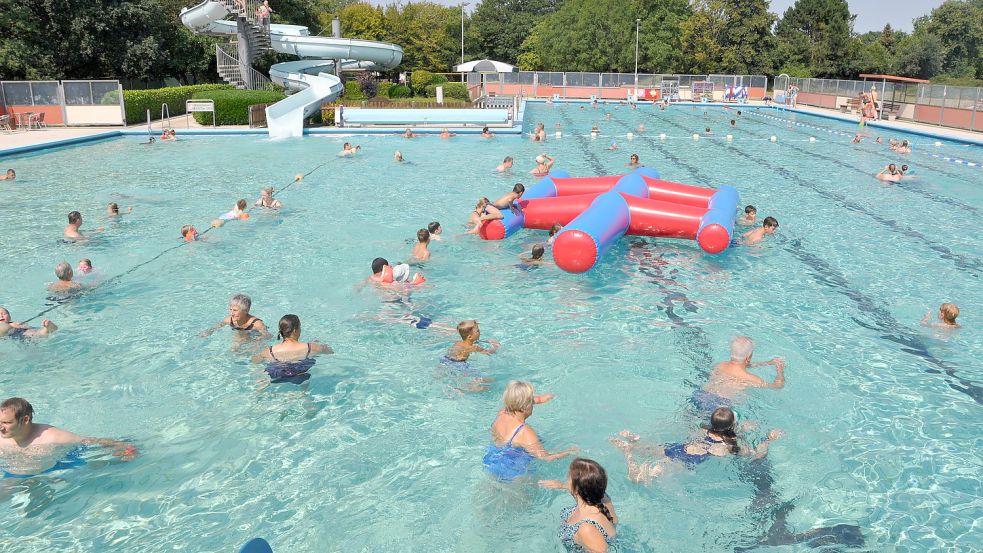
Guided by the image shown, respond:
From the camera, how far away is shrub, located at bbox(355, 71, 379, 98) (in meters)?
36.5

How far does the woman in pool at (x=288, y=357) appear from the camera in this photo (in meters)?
5.61

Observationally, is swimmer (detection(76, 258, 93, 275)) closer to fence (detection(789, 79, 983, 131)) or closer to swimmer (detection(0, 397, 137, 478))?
swimmer (detection(0, 397, 137, 478))

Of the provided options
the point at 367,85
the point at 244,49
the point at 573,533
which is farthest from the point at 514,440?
the point at 367,85

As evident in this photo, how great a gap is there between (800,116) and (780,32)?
28.0m

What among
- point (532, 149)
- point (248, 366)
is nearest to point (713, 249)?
point (248, 366)

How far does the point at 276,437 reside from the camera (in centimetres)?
499

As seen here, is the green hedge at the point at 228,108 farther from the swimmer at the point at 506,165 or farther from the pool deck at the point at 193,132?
the swimmer at the point at 506,165

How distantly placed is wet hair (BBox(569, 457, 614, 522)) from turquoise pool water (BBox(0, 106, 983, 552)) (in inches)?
25.0

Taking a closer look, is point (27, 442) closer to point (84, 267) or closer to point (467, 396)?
point (467, 396)

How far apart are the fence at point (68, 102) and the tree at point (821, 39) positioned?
140 feet

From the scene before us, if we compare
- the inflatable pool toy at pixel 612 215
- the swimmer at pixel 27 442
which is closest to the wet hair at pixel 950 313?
the inflatable pool toy at pixel 612 215

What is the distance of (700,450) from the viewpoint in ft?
15.0

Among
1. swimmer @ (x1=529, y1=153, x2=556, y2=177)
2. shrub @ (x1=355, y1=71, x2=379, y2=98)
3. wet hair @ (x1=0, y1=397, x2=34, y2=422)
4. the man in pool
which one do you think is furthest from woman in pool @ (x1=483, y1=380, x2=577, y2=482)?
shrub @ (x1=355, y1=71, x2=379, y2=98)

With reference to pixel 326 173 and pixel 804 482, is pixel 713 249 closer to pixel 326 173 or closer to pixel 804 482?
pixel 804 482
